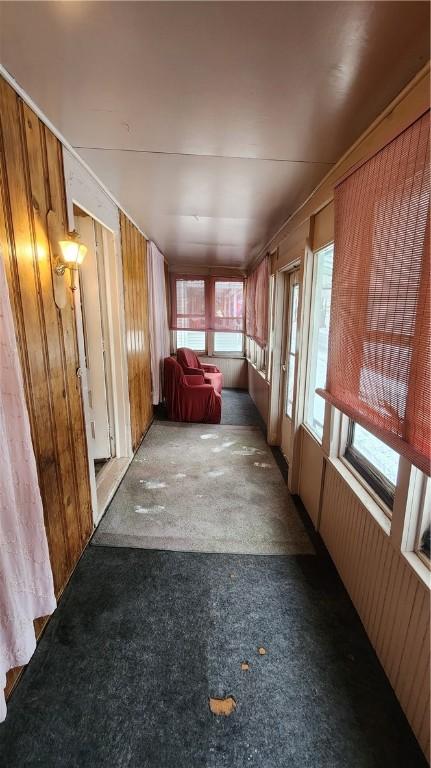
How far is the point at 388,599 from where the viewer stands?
4.24 feet

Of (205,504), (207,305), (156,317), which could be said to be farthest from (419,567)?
(207,305)

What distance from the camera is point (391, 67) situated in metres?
1.11

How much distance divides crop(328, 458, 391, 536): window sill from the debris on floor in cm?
91

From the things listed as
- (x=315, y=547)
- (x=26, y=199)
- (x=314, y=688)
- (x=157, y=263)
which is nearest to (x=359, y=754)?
(x=314, y=688)

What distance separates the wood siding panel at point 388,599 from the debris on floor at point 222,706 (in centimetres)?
65

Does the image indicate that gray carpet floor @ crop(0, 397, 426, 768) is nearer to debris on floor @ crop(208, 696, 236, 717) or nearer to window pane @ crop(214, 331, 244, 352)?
debris on floor @ crop(208, 696, 236, 717)

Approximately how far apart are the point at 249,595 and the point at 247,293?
531 centimetres

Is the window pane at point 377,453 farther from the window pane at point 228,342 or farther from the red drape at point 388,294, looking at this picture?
the window pane at point 228,342

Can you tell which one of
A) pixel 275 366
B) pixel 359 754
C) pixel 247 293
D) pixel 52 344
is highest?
pixel 247 293

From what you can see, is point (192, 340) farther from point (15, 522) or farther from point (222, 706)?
point (222, 706)

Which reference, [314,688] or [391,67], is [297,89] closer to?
[391,67]

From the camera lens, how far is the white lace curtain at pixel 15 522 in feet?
3.55

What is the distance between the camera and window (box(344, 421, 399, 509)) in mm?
1443

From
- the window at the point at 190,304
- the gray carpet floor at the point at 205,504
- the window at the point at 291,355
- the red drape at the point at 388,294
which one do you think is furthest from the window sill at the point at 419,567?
the window at the point at 190,304
